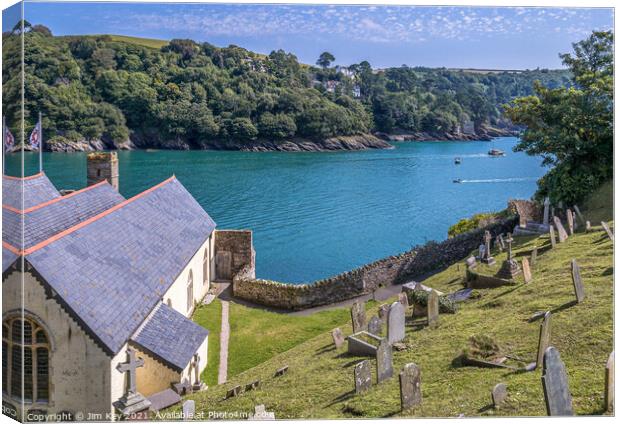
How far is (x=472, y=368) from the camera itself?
12.6 metres

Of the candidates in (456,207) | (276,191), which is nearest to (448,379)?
(276,191)

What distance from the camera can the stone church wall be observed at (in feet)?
44.1

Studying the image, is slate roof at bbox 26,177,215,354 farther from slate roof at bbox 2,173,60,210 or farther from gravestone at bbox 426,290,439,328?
gravestone at bbox 426,290,439,328

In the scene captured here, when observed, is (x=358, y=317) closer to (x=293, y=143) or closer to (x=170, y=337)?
(x=170, y=337)

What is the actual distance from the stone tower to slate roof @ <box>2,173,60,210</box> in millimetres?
6140

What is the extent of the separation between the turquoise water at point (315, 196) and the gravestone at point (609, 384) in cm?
1174

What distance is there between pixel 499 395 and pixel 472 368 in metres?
1.97

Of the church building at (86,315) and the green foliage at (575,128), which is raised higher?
the green foliage at (575,128)

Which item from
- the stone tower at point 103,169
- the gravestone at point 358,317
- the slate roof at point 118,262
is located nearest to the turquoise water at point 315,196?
the stone tower at point 103,169

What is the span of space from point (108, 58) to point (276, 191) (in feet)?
114

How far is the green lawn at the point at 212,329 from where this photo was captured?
61.8 ft

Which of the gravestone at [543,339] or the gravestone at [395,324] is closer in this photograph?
the gravestone at [543,339]

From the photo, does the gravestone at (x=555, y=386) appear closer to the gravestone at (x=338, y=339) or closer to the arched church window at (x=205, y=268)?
the gravestone at (x=338, y=339)

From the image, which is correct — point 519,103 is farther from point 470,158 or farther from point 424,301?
point 470,158
